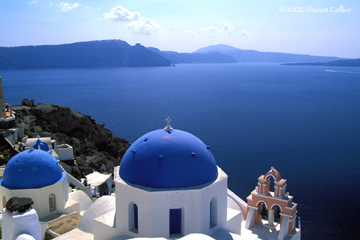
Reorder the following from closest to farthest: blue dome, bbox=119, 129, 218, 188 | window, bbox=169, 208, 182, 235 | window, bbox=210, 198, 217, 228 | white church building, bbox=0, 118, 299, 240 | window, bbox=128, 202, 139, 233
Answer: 1. white church building, bbox=0, 118, 299, 240
2. blue dome, bbox=119, 129, 218, 188
3. window, bbox=169, 208, 182, 235
4. window, bbox=128, 202, 139, 233
5. window, bbox=210, 198, 217, 228

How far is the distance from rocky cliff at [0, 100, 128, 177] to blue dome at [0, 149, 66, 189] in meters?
21.0

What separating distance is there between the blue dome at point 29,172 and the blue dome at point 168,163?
19.6 feet

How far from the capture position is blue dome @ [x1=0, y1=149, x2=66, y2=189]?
15852 millimetres

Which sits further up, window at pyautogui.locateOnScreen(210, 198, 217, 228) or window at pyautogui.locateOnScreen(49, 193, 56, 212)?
window at pyautogui.locateOnScreen(210, 198, 217, 228)

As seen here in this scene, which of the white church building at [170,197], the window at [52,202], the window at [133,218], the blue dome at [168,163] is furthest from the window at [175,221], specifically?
the window at [52,202]

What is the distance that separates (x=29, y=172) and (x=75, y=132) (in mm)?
32428

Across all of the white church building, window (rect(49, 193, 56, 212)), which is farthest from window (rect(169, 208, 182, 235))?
window (rect(49, 193, 56, 212))

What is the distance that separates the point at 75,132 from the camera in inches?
1868

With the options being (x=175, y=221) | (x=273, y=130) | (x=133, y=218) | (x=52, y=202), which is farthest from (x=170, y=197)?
(x=273, y=130)

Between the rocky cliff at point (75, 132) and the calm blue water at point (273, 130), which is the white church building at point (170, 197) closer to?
the calm blue water at point (273, 130)

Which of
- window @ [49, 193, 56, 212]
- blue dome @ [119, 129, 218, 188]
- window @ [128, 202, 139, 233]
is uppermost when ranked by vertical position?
blue dome @ [119, 129, 218, 188]

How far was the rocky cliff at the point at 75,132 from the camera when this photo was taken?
39344mm

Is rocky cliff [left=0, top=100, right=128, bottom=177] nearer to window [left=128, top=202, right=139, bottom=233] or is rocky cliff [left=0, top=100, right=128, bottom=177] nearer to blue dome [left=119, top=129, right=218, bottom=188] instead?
window [left=128, top=202, right=139, bottom=233]

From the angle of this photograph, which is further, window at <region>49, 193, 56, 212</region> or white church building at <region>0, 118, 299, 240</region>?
window at <region>49, 193, 56, 212</region>
